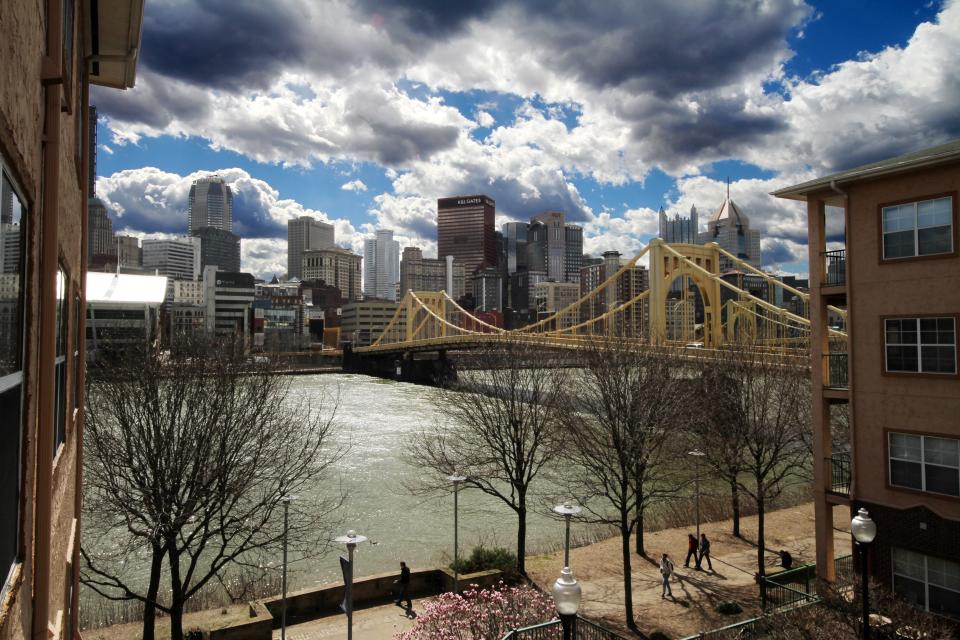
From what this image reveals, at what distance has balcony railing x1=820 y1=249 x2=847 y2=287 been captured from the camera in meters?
13.6

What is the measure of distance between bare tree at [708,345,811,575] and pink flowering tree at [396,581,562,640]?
8046 millimetres

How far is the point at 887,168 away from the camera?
11805mm

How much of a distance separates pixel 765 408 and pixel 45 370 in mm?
19909

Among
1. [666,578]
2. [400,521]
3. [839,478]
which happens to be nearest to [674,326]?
[400,521]

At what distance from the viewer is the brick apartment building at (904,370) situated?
37.0ft

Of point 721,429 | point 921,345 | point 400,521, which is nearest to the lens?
point 921,345

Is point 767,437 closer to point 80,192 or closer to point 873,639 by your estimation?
point 873,639

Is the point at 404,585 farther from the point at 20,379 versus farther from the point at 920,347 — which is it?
the point at 20,379

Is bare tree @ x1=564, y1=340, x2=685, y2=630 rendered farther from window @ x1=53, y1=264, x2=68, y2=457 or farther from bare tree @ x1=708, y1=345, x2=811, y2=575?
window @ x1=53, y1=264, x2=68, y2=457

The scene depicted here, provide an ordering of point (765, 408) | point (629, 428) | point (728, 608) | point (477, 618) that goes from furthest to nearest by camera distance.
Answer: point (765, 408) < point (629, 428) < point (728, 608) < point (477, 618)

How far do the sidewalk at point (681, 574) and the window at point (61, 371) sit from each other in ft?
35.5

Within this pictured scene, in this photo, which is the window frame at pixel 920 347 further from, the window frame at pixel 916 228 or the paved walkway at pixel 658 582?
the paved walkway at pixel 658 582

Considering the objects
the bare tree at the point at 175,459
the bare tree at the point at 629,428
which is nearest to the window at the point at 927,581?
the bare tree at the point at 629,428

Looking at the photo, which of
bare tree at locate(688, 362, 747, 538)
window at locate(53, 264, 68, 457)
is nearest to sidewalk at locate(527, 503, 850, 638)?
bare tree at locate(688, 362, 747, 538)
